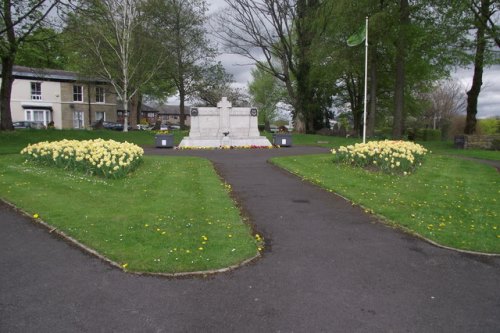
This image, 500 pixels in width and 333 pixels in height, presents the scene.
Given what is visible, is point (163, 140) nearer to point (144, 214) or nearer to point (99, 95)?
point (144, 214)

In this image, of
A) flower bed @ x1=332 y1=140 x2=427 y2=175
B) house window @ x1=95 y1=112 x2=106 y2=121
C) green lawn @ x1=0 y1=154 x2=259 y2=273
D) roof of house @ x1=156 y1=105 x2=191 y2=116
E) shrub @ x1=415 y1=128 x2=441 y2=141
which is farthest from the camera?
roof of house @ x1=156 y1=105 x2=191 y2=116

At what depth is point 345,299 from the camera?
4391mm

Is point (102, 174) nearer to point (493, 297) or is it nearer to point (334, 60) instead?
point (493, 297)

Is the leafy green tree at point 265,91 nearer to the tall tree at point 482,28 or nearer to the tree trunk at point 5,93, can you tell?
the tall tree at point 482,28

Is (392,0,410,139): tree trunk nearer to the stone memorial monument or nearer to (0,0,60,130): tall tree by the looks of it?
the stone memorial monument

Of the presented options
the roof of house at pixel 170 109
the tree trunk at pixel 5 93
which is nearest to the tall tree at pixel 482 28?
the tree trunk at pixel 5 93

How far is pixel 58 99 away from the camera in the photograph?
5225 centimetres

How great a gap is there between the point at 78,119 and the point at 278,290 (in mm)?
54978

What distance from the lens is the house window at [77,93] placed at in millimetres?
53750

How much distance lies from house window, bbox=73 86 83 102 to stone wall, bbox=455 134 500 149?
46075mm

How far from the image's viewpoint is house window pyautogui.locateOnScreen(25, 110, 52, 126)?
50.8 m

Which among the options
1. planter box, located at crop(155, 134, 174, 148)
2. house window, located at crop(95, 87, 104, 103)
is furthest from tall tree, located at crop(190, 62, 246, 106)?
planter box, located at crop(155, 134, 174, 148)

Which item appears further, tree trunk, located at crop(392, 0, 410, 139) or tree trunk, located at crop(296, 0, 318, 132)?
tree trunk, located at crop(296, 0, 318, 132)

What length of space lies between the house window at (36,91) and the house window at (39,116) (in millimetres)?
1646
